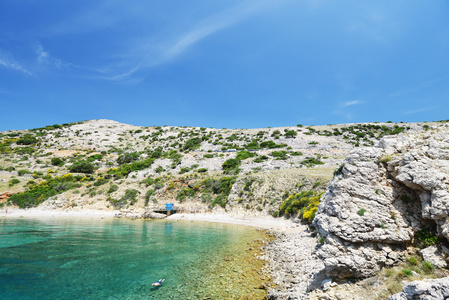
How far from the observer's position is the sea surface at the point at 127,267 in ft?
36.0

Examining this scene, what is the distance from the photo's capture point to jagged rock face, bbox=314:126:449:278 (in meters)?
8.66

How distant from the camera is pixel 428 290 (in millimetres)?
5328

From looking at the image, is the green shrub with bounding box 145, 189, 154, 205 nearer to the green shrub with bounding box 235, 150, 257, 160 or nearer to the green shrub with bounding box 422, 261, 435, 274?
the green shrub with bounding box 235, 150, 257, 160

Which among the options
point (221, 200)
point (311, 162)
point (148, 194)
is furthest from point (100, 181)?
point (311, 162)

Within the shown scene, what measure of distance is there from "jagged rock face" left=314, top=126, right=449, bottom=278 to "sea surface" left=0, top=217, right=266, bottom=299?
460 centimetres

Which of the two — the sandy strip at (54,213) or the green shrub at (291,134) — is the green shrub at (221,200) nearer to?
the sandy strip at (54,213)

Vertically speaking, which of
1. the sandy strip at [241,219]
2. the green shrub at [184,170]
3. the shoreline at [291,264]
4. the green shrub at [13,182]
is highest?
the green shrub at [184,170]

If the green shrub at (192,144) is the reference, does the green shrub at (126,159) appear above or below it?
below

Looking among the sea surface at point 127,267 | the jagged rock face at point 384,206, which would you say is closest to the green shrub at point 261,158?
the sea surface at point 127,267

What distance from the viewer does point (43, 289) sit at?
11.2m

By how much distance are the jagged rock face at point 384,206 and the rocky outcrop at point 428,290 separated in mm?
3192

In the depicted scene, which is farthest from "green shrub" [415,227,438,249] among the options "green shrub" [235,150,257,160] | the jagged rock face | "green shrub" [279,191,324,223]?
"green shrub" [235,150,257,160]

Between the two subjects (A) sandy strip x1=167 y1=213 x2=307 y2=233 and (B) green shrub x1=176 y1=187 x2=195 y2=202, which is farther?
(B) green shrub x1=176 y1=187 x2=195 y2=202

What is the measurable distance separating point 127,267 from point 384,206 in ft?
50.0
